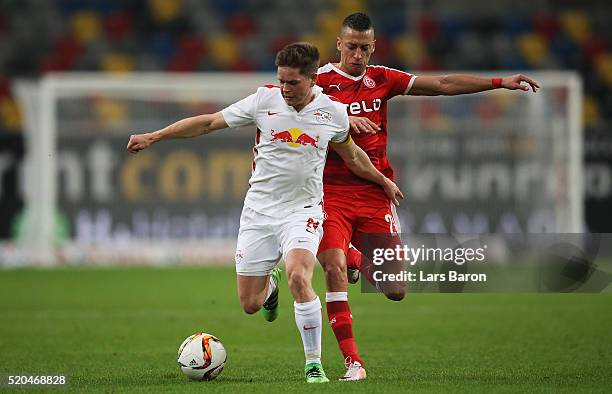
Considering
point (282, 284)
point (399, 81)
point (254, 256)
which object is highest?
point (399, 81)

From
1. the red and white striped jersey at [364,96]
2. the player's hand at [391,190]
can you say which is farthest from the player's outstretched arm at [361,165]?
the red and white striped jersey at [364,96]

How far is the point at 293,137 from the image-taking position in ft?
24.7

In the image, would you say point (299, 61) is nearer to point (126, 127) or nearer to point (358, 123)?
point (358, 123)

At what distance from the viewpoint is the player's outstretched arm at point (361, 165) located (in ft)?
25.7

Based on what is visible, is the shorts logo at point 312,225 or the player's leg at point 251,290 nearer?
the shorts logo at point 312,225

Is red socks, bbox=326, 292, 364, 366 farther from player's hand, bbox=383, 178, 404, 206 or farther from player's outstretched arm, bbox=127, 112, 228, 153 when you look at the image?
player's outstretched arm, bbox=127, 112, 228, 153

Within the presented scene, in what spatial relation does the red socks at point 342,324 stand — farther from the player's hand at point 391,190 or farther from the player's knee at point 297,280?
the player's hand at point 391,190

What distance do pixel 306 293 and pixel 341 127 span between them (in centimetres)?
109

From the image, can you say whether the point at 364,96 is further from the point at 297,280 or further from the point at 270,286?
the point at 297,280

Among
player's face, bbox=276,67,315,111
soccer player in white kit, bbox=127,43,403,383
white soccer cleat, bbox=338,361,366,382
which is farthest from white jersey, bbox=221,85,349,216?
white soccer cleat, bbox=338,361,366,382

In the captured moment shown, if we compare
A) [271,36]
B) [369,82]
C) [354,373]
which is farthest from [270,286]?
[271,36]

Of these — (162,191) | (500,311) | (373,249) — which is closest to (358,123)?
(373,249)

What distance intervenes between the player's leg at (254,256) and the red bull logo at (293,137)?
53 cm

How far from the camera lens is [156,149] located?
19.1 m
